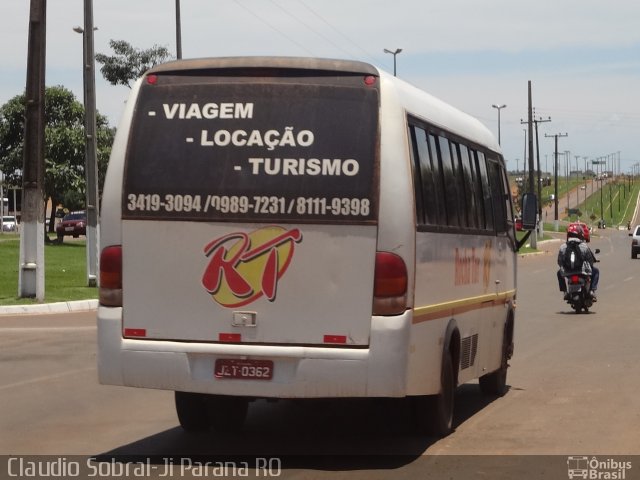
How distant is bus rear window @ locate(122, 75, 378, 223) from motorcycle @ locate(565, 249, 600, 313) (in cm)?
1631

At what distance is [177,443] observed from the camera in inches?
379

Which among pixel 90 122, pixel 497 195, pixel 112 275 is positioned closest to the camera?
pixel 112 275

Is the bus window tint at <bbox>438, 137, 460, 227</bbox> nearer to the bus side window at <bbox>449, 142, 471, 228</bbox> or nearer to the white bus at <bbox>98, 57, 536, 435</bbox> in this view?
the bus side window at <bbox>449, 142, 471, 228</bbox>

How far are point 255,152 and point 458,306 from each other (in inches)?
95.3

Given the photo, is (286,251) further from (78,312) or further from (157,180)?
(78,312)

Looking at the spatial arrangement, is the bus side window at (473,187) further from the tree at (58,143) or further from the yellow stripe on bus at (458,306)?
the tree at (58,143)

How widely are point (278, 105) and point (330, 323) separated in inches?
59.5

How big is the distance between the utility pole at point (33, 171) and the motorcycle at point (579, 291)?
9.98 metres

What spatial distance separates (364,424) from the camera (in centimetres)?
1061

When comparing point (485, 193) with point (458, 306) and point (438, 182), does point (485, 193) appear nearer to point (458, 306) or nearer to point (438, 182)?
point (458, 306)

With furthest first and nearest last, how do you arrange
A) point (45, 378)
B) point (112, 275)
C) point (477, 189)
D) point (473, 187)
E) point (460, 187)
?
point (45, 378) < point (477, 189) < point (473, 187) < point (460, 187) < point (112, 275)

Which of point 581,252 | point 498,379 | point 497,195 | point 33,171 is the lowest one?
point 498,379

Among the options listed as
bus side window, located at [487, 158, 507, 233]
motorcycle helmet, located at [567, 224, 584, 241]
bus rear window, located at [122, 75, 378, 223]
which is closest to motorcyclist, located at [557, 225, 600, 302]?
motorcycle helmet, located at [567, 224, 584, 241]

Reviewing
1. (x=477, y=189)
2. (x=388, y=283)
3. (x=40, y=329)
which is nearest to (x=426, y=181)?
(x=388, y=283)
